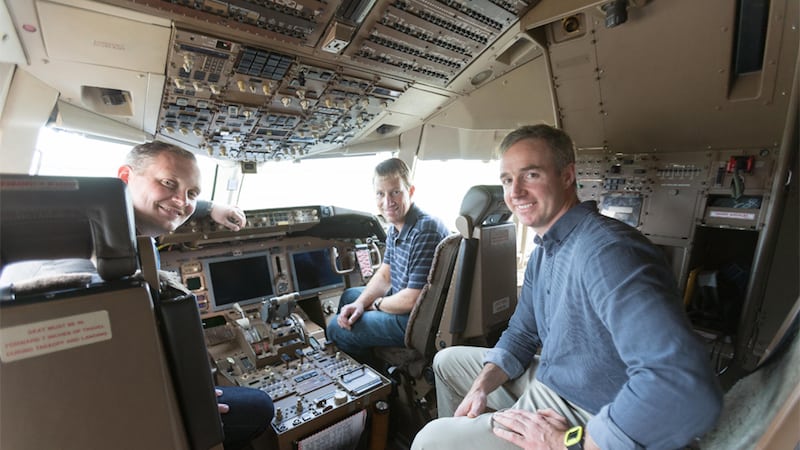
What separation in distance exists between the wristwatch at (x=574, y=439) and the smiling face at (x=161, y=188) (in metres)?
1.73

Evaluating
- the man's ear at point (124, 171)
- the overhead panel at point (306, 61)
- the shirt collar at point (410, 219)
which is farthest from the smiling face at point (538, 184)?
the man's ear at point (124, 171)

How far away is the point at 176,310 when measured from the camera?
38.6 inches

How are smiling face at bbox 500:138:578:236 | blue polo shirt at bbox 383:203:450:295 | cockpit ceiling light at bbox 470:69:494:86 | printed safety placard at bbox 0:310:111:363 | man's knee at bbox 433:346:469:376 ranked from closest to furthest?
printed safety placard at bbox 0:310:111:363 → smiling face at bbox 500:138:578:236 → man's knee at bbox 433:346:469:376 → blue polo shirt at bbox 383:203:450:295 → cockpit ceiling light at bbox 470:69:494:86

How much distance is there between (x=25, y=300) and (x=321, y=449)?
1.49 metres

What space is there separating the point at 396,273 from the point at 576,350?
57.3 inches

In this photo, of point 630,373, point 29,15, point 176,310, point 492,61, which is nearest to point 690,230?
point 492,61

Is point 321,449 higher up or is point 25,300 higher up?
point 25,300

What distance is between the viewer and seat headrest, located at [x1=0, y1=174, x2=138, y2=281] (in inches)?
28.9

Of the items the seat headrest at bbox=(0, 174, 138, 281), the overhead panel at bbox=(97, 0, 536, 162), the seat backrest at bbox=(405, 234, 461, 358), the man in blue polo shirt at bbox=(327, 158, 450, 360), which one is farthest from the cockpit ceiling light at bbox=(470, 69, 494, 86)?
the seat headrest at bbox=(0, 174, 138, 281)

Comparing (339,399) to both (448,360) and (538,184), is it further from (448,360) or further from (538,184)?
(538,184)

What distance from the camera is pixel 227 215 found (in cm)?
244

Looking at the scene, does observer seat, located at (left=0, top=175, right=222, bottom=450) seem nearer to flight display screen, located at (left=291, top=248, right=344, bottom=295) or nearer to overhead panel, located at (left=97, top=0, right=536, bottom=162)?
overhead panel, located at (left=97, top=0, right=536, bottom=162)

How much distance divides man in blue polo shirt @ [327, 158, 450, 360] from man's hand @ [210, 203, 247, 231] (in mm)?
967

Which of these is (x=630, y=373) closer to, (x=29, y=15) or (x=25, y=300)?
(x=25, y=300)
